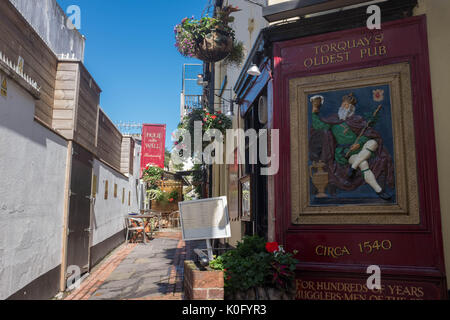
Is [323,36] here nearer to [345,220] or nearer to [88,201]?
[345,220]

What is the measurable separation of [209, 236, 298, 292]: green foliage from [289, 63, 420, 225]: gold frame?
0.71 metres

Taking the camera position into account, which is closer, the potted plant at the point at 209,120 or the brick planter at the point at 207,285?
the brick planter at the point at 207,285

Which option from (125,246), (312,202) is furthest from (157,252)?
(312,202)

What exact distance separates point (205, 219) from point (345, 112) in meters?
2.21

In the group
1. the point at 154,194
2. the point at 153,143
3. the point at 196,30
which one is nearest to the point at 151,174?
the point at 154,194

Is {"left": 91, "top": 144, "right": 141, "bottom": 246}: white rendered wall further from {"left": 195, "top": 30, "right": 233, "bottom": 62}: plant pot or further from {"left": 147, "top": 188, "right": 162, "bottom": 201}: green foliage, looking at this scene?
{"left": 147, "top": 188, "right": 162, "bottom": 201}: green foliage

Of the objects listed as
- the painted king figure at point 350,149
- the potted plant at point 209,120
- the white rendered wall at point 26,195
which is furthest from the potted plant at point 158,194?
the painted king figure at point 350,149

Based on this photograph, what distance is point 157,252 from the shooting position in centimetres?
1120

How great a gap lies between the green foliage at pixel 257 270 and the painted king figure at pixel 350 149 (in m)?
1.19

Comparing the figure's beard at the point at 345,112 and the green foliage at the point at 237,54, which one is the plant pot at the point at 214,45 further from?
the figure's beard at the point at 345,112

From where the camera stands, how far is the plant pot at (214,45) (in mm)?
6531

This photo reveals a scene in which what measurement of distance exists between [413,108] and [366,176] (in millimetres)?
964

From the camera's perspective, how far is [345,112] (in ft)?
15.0

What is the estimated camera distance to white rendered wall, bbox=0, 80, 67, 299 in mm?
4324
